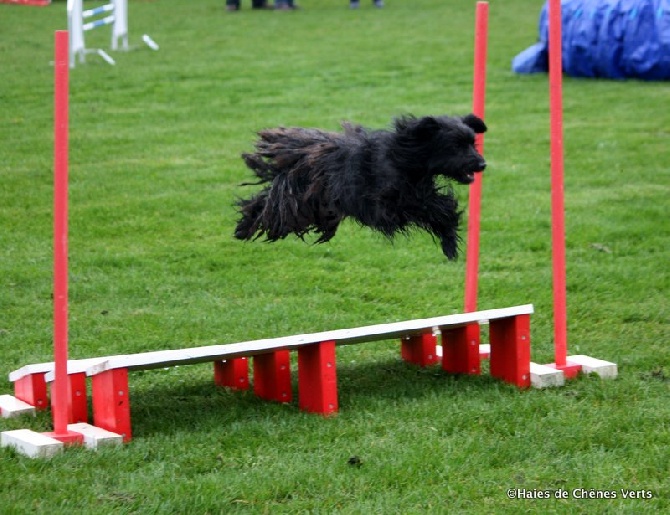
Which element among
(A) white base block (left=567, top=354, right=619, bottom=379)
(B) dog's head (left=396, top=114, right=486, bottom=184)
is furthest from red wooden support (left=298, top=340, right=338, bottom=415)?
(B) dog's head (left=396, top=114, right=486, bottom=184)

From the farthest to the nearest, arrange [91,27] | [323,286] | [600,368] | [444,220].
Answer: [91,27]
[323,286]
[600,368]
[444,220]

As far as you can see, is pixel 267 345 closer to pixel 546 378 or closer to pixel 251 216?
pixel 251 216

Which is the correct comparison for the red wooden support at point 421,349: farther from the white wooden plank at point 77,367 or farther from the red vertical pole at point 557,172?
the white wooden plank at point 77,367

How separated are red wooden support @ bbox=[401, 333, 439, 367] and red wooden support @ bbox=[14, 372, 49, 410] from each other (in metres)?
2.05

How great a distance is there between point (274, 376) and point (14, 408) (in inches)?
51.2

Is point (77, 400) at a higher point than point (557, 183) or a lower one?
lower

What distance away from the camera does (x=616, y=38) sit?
1445 cm

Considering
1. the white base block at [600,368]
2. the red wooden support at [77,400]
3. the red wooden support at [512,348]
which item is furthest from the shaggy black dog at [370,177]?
the white base block at [600,368]

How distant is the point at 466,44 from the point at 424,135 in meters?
14.9

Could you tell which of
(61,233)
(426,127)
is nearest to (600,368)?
(426,127)

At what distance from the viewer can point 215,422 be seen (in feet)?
17.3

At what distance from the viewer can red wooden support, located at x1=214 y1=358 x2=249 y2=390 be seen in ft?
19.3

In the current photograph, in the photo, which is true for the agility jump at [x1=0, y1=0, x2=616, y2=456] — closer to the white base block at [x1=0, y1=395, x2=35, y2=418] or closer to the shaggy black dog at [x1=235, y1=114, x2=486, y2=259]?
the white base block at [x1=0, y1=395, x2=35, y2=418]

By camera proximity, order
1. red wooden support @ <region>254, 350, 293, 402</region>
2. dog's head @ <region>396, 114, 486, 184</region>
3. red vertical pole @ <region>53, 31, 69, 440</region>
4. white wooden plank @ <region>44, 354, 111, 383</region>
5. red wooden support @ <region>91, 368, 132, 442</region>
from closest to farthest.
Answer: dog's head @ <region>396, 114, 486, 184</region>, red vertical pole @ <region>53, 31, 69, 440</region>, red wooden support @ <region>91, 368, 132, 442</region>, white wooden plank @ <region>44, 354, 111, 383</region>, red wooden support @ <region>254, 350, 293, 402</region>
